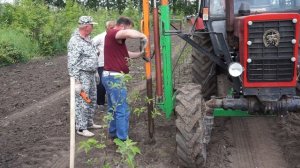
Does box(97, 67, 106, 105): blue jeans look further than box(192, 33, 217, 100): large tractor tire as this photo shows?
Yes

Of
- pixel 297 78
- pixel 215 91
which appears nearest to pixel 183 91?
pixel 297 78

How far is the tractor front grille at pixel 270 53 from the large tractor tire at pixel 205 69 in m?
1.78

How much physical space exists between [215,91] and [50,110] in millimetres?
3188

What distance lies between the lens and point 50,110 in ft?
27.0

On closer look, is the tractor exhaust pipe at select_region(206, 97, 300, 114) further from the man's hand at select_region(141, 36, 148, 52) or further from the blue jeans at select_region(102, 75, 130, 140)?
the blue jeans at select_region(102, 75, 130, 140)

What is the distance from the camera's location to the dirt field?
547 centimetres

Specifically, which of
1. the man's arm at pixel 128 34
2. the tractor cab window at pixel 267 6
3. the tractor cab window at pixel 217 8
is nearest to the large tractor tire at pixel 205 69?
the tractor cab window at pixel 217 8

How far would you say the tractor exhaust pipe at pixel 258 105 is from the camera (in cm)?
505

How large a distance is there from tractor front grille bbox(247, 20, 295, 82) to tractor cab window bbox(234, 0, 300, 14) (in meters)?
1.14

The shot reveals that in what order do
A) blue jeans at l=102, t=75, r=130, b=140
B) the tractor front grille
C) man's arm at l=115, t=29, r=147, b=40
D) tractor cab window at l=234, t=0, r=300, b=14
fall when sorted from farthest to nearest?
tractor cab window at l=234, t=0, r=300, b=14
blue jeans at l=102, t=75, r=130, b=140
man's arm at l=115, t=29, r=147, b=40
the tractor front grille

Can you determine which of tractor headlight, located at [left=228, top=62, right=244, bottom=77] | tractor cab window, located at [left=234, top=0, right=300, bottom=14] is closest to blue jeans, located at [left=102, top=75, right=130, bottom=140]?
tractor headlight, located at [left=228, top=62, right=244, bottom=77]

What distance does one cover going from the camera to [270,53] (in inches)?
195

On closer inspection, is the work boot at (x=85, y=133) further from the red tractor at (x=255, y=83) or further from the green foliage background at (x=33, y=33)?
the green foliage background at (x=33, y=33)

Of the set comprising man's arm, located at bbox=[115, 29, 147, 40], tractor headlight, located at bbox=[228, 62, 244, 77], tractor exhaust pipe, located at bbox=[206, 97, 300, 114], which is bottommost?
tractor exhaust pipe, located at bbox=[206, 97, 300, 114]
